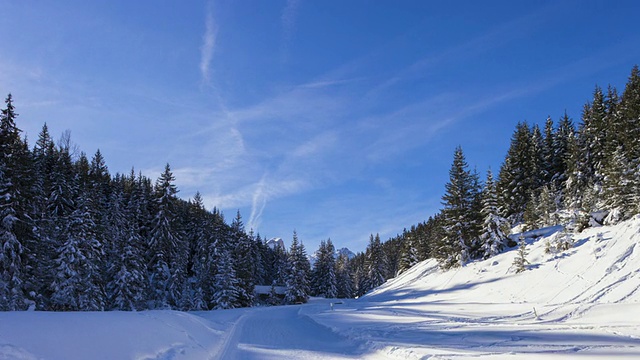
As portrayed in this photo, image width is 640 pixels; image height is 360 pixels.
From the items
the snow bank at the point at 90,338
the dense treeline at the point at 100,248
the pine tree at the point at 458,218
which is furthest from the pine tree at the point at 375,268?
the snow bank at the point at 90,338

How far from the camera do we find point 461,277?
1444 inches

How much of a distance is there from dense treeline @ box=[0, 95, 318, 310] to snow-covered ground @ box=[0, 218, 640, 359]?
54.7 ft

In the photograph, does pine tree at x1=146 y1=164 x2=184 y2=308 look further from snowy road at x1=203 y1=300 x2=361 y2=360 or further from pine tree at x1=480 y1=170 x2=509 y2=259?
pine tree at x1=480 y1=170 x2=509 y2=259

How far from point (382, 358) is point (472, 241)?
115 ft

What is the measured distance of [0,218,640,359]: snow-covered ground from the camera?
823 centimetres

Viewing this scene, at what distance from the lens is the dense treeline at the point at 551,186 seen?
29.6 metres

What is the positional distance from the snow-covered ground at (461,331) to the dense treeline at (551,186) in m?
4.53

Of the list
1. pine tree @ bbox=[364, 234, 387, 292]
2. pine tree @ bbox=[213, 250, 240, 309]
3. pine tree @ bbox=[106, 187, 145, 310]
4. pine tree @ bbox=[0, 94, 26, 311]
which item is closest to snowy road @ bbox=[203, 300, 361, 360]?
pine tree @ bbox=[0, 94, 26, 311]

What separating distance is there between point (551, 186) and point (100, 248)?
50955 millimetres

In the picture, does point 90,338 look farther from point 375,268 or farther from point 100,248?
point 375,268

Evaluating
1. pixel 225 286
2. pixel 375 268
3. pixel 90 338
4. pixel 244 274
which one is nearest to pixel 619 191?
pixel 90 338

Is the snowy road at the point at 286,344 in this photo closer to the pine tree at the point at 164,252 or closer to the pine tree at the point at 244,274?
the pine tree at the point at 164,252

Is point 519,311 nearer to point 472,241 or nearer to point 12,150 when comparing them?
point 472,241

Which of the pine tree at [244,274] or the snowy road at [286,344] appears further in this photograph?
the pine tree at [244,274]
